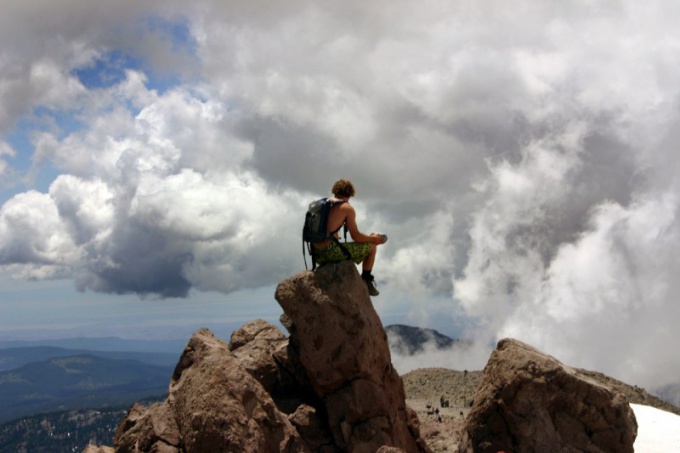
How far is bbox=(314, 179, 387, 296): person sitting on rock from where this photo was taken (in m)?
26.2

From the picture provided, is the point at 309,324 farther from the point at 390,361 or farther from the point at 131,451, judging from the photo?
the point at 131,451

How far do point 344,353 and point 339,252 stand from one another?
14.0 ft

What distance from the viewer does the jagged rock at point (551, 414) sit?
24.6 meters

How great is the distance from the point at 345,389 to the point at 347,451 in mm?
2463

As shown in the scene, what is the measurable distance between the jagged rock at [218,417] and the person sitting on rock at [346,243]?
600cm

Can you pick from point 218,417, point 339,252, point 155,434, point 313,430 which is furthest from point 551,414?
point 155,434

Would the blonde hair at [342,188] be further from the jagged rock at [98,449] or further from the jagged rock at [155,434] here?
the jagged rock at [98,449]

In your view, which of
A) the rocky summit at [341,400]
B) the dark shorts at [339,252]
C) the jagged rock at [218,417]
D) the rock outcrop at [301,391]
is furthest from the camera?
the dark shorts at [339,252]

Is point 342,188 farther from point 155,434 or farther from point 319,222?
point 155,434

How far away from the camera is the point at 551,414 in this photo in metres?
24.9

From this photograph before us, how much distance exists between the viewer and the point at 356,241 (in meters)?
26.7

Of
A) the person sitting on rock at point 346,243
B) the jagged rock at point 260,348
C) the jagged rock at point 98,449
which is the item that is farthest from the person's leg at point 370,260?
the jagged rock at point 98,449

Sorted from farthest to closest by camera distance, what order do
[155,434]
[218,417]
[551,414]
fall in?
[551,414], [155,434], [218,417]

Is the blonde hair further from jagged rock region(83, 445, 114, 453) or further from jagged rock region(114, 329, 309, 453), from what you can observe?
jagged rock region(83, 445, 114, 453)
